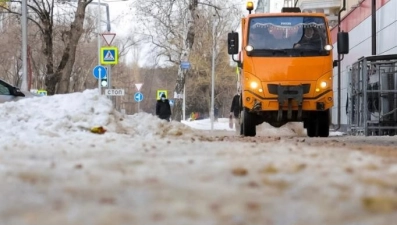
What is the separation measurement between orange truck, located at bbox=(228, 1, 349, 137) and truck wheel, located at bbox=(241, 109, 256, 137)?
0.69 m

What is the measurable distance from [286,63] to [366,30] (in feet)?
31.4

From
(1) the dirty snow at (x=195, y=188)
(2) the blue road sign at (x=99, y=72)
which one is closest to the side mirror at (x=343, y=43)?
(1) the dirty snow at (x=195, y=188)

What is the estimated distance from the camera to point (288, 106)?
14672mm

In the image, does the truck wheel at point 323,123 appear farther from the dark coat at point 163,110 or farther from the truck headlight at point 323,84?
the dark coat at point 163,110

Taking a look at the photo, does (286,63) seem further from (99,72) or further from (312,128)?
(99,72)

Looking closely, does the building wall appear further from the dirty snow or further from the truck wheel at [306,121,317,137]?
the dirty snow

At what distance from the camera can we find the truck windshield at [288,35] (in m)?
14.4

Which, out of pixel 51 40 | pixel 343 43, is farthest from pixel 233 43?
pixel 51 40

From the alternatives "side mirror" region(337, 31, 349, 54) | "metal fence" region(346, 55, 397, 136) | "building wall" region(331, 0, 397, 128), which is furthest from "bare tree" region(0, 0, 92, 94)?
"side mirror" region(337, 31, 349, 54)

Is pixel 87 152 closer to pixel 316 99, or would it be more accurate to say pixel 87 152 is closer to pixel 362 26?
pixel 316 99

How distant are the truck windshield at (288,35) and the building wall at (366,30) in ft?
17.1

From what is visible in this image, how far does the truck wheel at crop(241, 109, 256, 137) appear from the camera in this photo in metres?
15.4

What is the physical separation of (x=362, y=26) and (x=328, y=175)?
65.6 feet

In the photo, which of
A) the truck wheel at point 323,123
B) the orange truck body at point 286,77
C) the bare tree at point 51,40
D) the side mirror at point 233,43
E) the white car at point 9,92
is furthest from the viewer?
the bare tree at point 51,40
